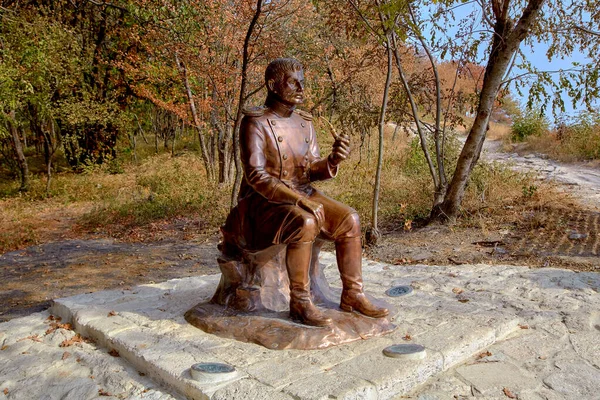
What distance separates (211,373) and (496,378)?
1655 millimetres

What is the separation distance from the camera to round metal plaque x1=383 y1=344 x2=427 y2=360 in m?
3.15

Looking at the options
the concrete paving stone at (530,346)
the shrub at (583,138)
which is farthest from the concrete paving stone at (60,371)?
the shrub at (583,138)

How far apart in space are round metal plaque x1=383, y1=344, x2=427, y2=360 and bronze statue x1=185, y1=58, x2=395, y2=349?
0.28 m

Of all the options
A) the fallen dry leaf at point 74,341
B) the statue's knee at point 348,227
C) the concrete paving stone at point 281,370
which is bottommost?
the fallen dry leaf at point 74,341

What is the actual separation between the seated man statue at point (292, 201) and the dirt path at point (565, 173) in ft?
A: 21.7

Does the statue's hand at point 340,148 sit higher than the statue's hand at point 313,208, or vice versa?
the statue's hand at point 340,148

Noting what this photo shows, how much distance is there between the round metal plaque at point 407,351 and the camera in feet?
10.3

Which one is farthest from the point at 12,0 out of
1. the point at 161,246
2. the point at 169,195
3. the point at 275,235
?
the point at 275,235

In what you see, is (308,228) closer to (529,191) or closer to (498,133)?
(529,191)

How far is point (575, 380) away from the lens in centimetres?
318

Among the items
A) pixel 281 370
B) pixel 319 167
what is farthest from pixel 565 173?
pixel 281 370

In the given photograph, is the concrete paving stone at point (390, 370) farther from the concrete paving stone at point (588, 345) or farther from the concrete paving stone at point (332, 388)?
the concrete paving stone at point (588, 345)

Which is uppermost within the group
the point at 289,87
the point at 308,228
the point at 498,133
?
the point at 289,87

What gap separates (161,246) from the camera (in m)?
8.16
